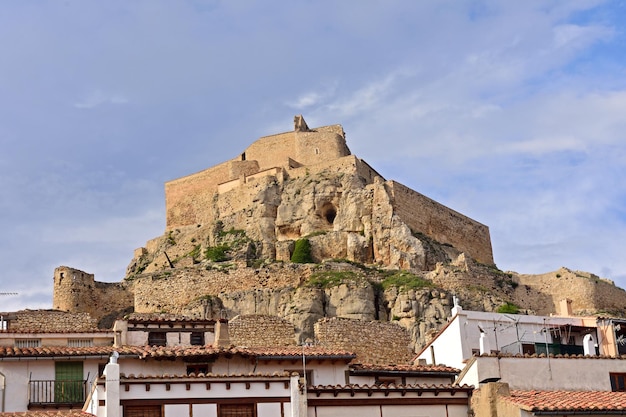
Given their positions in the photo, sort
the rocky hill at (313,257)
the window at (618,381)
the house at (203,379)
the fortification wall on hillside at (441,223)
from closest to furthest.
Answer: the house at (203,379), the window at (618,381), the rocky hill at (313,257), the fortification wall on hillside at (441,223)

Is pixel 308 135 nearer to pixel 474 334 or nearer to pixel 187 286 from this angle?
pixel 187 286

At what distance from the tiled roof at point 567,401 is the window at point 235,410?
7505 millimetres

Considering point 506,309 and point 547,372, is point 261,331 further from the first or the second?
point 506,309

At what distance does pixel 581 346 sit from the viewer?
A: 1839 inches

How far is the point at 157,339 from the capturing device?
42.6 m

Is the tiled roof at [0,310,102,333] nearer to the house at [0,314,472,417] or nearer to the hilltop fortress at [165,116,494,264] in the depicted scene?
the house at [0,314,472,417]

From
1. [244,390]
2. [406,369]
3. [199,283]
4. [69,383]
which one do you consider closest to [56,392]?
[69,383]

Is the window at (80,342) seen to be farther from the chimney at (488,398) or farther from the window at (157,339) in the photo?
the chimney at (488,398)

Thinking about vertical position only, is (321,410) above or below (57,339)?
below

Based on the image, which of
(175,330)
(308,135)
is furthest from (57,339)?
(308,135)

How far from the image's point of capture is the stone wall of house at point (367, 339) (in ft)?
179

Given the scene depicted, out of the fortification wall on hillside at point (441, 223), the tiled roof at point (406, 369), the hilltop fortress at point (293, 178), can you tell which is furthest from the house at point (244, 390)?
the fortification wall on hillside at point (441, 223)

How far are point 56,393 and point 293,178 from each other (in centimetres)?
5747

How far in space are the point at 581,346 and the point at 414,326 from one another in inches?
880
